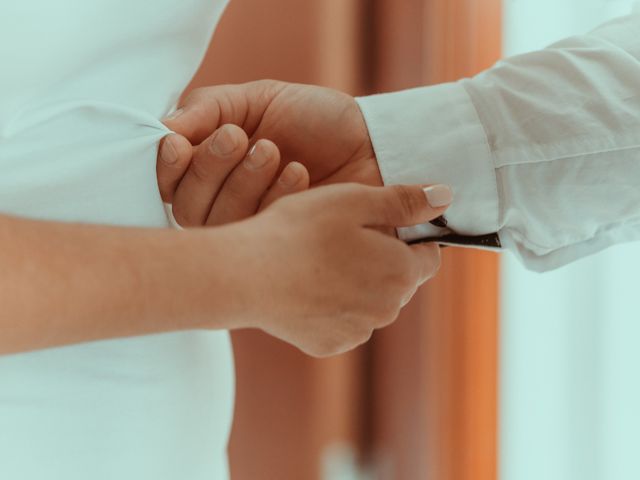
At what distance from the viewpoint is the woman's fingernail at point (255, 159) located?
75cm

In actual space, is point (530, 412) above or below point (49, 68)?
below

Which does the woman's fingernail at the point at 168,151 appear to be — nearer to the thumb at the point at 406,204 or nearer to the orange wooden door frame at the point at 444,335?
the thumb at the point at 406,204

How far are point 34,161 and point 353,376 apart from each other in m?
1.04

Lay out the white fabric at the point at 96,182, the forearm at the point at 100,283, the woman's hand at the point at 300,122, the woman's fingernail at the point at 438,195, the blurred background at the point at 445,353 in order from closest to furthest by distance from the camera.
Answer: the forearm at the point at 100,283 → the white fabric at the point at 96,182 → the woman's fingernail at the point at 438,195 → the woman's hand at the point at 300,122 → the blurred background at the point at 445,353

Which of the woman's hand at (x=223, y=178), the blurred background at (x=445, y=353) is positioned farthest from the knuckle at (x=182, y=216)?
the blurred background at (x=445, y=353)

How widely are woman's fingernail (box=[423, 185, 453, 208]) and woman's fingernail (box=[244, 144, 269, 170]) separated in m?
0.16

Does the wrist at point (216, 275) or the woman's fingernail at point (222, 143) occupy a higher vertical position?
the woman's fingernail at point (222, 143)

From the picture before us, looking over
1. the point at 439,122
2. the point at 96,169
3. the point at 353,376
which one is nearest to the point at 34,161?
the point at 96,169

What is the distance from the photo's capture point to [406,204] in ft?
2.31

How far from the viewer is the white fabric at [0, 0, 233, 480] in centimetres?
60

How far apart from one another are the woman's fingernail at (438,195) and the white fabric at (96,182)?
249 millimetres

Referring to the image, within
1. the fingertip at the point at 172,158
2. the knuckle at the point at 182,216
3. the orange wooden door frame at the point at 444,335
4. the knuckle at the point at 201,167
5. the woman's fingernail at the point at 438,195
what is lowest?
the orange wooden door frame at the point at 444,335

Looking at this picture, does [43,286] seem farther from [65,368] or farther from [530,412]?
[530,412]

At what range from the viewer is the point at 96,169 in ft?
2.12
